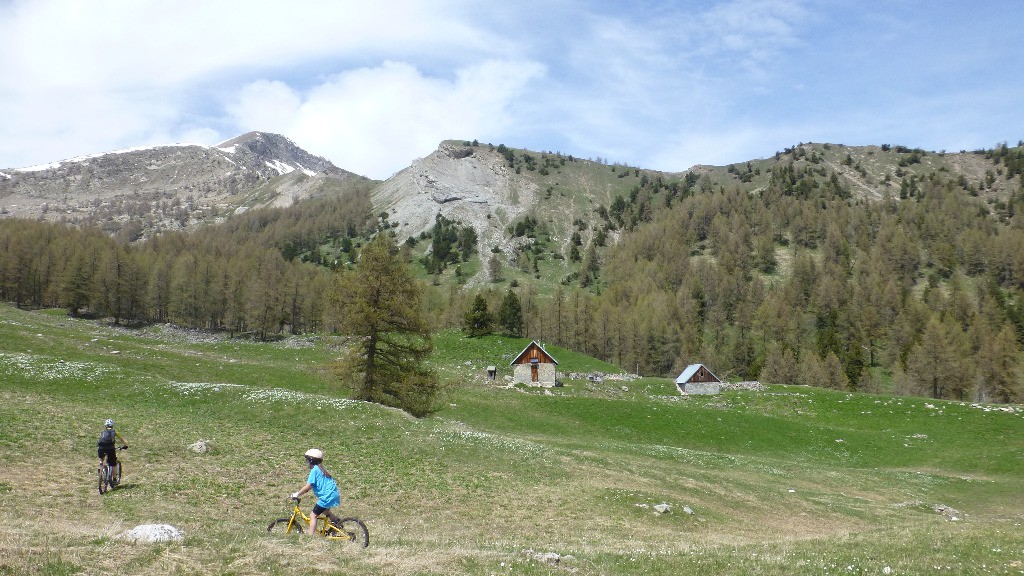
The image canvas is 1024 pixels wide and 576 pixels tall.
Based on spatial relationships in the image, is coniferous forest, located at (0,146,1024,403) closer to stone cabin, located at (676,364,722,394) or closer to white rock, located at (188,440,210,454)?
white rock, located at (188,440,210,454)

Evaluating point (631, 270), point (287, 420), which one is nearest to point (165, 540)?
point (287, 420)

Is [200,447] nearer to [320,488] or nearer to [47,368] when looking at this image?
[320,488]

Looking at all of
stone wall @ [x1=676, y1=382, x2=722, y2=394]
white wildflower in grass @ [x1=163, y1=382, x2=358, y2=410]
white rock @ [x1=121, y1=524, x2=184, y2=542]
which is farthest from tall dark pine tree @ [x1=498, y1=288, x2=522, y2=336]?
white rock @ [x1=121, y1=524, x2=184, y2=542]

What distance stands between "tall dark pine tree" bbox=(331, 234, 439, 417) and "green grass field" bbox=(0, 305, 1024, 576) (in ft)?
13.8

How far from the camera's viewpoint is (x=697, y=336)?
443ft

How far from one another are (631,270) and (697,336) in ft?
174

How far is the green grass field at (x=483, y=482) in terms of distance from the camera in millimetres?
10914

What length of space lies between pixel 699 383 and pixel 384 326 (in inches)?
1975

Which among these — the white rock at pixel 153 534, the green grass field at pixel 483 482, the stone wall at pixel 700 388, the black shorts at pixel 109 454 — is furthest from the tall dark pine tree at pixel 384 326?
the stone wall at pixel 700 388

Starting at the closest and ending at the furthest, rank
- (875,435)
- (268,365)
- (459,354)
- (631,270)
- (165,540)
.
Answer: (165,540) → (875,435) → (268,365) → (459,354) → (631,270)

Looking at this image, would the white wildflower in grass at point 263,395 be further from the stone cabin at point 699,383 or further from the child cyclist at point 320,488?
the stone cabin at point 699,383

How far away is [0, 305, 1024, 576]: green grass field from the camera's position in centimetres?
1091

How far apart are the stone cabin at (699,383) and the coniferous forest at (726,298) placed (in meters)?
35.8

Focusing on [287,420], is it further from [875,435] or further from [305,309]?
[305,309]
